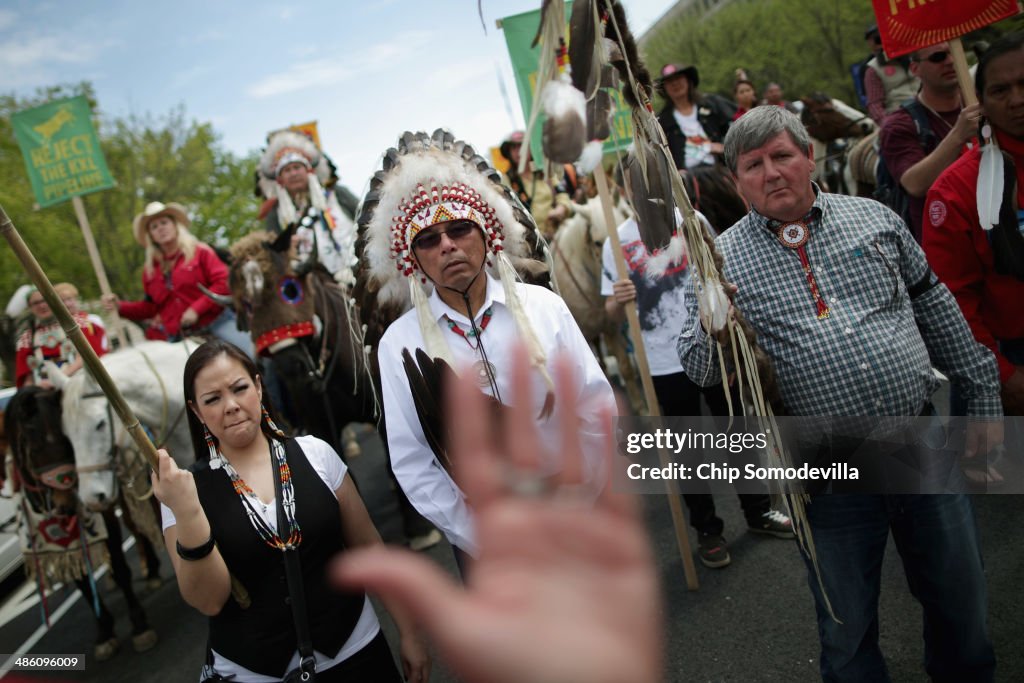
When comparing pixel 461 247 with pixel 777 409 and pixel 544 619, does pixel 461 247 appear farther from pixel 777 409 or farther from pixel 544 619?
pixel 544 619

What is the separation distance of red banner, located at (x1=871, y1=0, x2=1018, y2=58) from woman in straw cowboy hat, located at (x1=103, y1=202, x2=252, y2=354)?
5.29 m

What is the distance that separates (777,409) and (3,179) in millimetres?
22037

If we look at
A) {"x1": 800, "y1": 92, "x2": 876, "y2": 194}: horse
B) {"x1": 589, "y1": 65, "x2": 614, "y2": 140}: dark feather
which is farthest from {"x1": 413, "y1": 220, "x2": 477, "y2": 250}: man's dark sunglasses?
{"x1": 800, "y1": 92, "x2": 876, "y2": 194}: horse

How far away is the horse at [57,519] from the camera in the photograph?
4.94 metres

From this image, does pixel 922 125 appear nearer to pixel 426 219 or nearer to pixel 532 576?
pixel 426 219

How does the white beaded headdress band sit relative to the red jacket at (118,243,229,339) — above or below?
below

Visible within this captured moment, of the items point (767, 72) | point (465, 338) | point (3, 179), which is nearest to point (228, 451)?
point (465, 338)

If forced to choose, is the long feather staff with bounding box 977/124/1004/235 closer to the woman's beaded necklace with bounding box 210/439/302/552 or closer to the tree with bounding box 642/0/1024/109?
the woman's beaded necklace with bounding box 210/439/302/552

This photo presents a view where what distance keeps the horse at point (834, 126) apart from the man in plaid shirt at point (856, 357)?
263 inches

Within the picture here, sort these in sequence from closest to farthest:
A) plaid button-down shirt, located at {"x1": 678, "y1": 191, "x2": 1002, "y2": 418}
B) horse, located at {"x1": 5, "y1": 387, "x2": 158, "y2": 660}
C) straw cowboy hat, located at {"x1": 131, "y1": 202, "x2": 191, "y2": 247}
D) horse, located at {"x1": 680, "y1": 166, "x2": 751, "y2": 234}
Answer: plaid button-down shirt, located at {"x1": 678, "y1": 191, "x2": 1002, "y2": 418}
horse, located at {"x1": 680, "y1": 166, "x2": 751, "y2": 234}
horse, located at {"x1": 5, "y1": 387, "x2": 158, "y2": 660}
straw cowboy hat, located at {"x1": 131, "y1": 202, "x2": 191, "y2": 247}

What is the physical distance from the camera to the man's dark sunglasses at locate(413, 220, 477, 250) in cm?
263

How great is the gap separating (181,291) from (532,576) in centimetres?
641

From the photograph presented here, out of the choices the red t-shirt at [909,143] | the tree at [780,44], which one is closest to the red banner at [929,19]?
the red t-shirt at [909,143]

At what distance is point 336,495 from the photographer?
2604 mm
